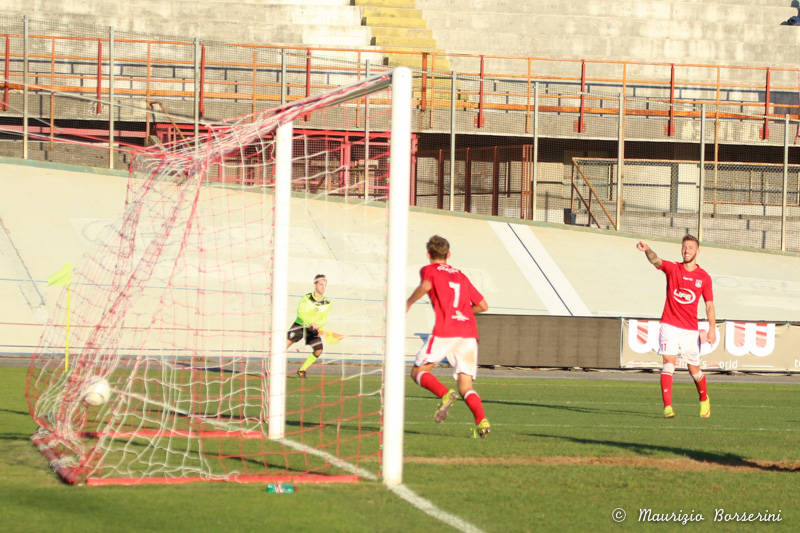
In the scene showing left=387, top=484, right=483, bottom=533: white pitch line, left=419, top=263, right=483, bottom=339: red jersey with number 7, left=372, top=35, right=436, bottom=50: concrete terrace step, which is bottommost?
left=387, top=484, right=483, bottom=533: white pitch line

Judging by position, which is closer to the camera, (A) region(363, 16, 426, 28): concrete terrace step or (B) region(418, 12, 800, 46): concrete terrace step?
(A) region(363, 16, 426, 28): concrete terrace step

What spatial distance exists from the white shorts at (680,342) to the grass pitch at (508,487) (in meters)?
0.75

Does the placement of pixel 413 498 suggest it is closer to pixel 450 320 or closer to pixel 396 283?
pixel 396 283

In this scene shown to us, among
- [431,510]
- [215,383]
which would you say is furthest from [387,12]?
[431,510]

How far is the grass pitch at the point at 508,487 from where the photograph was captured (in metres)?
6.39

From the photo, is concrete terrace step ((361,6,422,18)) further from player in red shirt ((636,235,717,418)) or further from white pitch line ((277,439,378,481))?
white pitch line ((277,439,378,481))

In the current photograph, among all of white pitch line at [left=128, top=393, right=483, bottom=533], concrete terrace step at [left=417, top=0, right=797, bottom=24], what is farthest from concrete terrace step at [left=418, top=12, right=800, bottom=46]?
white pitch line at [left=128, top=393, right=483, bottom=533]

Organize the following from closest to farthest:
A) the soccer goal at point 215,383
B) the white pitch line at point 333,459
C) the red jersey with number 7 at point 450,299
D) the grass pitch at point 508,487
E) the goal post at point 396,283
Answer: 1. the grass pitch at point 508,487
2. the goal post at point 396,283
3. the soccer goal at point 215,383
4. the white pitch line at point 333,459
5. the red jersey with number 7 at point 450,299

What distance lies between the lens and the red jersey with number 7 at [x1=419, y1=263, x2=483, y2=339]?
982 cm

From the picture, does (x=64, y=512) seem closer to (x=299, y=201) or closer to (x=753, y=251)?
(x=299, y=201)

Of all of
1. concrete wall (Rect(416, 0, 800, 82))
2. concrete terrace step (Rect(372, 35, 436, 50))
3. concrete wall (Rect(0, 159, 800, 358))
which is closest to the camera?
concrete wall (Rect(0, 159, 800, 358))

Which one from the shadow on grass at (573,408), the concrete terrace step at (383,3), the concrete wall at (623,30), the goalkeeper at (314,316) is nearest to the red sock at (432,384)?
the shadow on grass at (573,408)

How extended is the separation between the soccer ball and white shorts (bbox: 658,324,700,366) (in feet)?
20.7

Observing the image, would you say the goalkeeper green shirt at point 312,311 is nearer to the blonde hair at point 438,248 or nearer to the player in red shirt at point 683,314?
the player in red shirt at point 683,314
